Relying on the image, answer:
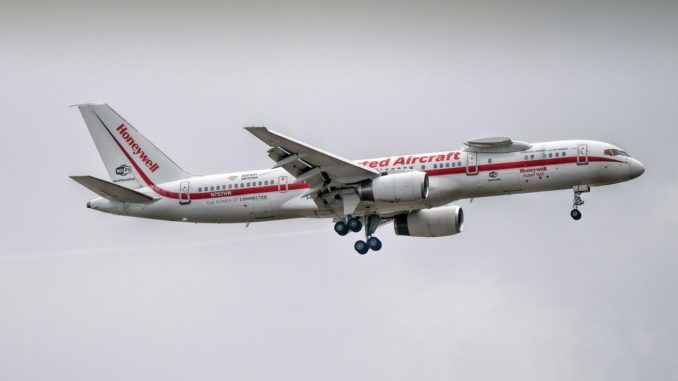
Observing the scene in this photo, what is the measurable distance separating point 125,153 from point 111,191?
4862 mm

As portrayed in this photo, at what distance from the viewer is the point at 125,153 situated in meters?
66.2

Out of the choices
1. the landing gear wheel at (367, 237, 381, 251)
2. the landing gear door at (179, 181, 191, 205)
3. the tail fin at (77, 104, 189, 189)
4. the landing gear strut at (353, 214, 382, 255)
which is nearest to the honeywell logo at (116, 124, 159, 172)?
the tail fin at (77, 104, 189, 189)

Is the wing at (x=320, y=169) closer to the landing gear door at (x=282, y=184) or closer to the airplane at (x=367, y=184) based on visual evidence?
the airplane at (x=367, y=184)

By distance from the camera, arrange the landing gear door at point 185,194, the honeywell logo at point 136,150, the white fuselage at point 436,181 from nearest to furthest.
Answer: the white fuselage at point 436,181 < the landing gear door at point 185,194 < the honeywell logo at point 136,150

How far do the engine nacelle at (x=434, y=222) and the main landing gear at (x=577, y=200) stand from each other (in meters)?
7.33

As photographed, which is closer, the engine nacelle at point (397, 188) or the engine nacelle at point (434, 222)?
the engine nacelle at point (397, 188)

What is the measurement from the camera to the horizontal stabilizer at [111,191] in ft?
196

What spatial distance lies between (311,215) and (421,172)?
21.5 ft

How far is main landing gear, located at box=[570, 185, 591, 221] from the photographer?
5856 cm

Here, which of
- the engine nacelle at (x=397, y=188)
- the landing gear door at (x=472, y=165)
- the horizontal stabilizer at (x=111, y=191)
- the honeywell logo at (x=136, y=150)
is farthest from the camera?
the honeywell logo at (x=136, y=150)

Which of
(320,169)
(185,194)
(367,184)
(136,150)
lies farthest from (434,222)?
(136,150)

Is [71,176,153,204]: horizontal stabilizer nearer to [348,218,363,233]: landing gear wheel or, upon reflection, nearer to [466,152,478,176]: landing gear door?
[348,218,363,233]: landing gear wheel

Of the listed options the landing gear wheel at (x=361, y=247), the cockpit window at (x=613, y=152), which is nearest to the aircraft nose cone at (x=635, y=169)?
the cockpit window at (x=613, y=152)

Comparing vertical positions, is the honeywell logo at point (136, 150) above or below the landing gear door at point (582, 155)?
above
